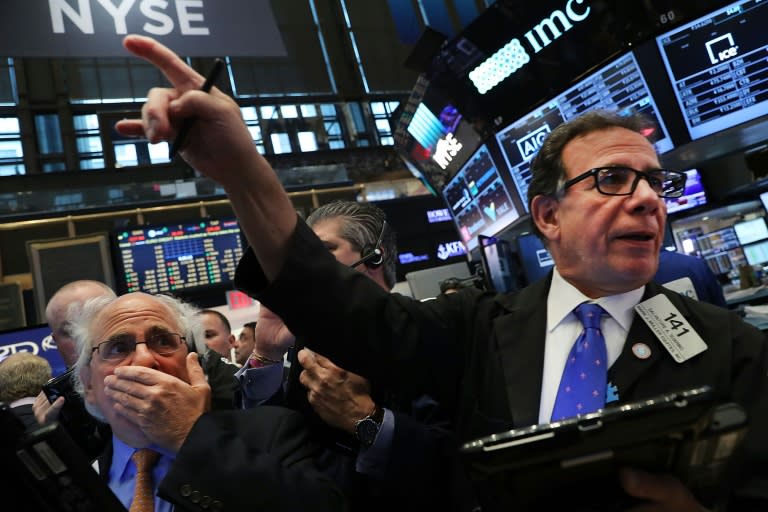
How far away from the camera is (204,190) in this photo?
7.89 metres

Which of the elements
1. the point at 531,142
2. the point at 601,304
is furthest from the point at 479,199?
the point at 601,304

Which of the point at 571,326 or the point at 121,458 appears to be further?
the point at 121,458

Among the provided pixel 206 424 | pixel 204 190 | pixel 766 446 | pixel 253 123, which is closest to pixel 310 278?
pixel 206 424

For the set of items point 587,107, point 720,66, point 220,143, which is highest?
point 587,107

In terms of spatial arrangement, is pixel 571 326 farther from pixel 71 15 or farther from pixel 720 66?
pixel 720 66

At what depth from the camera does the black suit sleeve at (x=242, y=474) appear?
1141 mm

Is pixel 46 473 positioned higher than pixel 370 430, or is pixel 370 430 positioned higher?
pixel 46 473

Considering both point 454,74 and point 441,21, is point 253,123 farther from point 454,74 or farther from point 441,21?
point 454,74

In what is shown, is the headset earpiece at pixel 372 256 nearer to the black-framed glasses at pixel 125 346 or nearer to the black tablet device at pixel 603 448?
the black-framed glasses at pixel 125 346

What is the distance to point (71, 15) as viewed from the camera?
2295mm

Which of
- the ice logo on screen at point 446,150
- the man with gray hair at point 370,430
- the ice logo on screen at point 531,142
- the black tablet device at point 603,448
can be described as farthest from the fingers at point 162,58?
the ice logo on screen at point 446,150

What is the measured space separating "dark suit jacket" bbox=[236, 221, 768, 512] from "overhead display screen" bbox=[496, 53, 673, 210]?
5.51 ft

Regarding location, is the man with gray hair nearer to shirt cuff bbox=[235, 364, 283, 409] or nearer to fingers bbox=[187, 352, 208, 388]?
fingers bbox=[187, 352, 208, 388]

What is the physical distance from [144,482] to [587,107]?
321 cm
